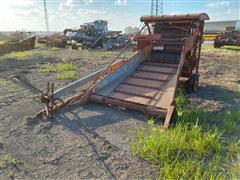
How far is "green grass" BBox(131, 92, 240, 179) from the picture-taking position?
9.15 feet

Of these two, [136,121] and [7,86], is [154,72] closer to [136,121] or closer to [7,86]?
[136,121]

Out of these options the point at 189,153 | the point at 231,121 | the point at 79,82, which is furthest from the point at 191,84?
the point at 189,153

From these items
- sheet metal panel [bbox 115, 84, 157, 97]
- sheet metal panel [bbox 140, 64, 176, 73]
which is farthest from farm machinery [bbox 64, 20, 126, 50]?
sheet metal panel [bbox 115, 84, 157, 97]

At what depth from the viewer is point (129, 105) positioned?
15.2 feet

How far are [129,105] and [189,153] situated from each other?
66.1 inches

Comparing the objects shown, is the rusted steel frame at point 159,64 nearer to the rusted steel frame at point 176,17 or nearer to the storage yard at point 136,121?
the storage yard at point 136,121

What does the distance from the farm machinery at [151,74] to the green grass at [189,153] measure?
0.52 meters

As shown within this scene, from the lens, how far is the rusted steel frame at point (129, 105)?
167 inches

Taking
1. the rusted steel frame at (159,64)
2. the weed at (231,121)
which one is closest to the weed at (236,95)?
the weed at (231,121)

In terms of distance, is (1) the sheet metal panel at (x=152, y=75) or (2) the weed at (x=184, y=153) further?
(1) the sheet metal panel at (x=152, y=75)

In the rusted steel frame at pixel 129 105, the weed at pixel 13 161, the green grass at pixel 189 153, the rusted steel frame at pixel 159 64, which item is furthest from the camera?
the rusted steel frame at pixel 159 64

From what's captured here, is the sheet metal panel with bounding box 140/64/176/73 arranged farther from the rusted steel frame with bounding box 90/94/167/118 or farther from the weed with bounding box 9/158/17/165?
the weed with bounding box 9/158/17/165

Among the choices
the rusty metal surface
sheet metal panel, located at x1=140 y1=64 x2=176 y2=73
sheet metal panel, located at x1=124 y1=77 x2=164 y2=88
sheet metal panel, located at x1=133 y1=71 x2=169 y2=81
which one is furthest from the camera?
sheet metal panel, located at x1=140 y1=64 x2=176 y2=73

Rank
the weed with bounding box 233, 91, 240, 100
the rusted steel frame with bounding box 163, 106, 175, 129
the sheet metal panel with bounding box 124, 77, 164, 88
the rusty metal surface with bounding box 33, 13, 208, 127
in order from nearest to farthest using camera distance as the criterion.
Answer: the rusted steel frame with bounding box 163, 106, 175, 129 < the rusty metal surface with bounding box 33, 13, 208, 127 < the sheet metal panel with bounding box 124, 77, 164, 88 < the weed with bounding box 233, 91, 240, 100
